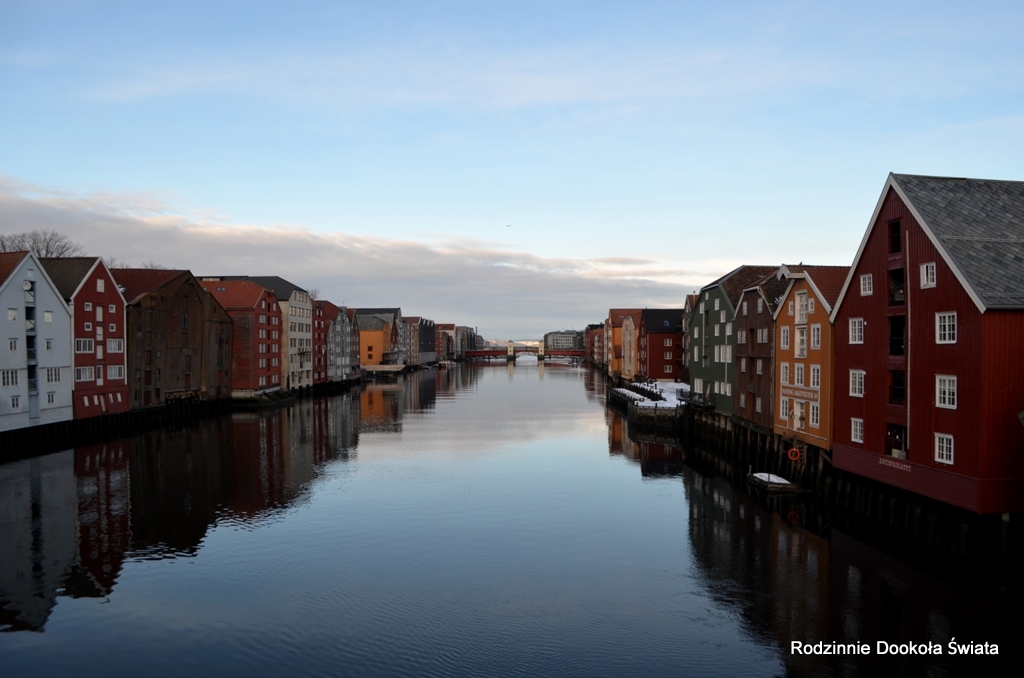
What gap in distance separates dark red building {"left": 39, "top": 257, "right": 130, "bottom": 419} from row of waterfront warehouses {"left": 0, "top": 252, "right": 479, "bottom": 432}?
0.29ft

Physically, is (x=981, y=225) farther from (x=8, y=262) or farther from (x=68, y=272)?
(x=68, y=272)

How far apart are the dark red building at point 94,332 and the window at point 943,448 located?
55561mm

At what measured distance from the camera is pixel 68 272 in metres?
56.7

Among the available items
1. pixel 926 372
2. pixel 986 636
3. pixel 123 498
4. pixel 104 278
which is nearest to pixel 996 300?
pixel 926 372

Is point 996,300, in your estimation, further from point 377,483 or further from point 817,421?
point 377,483

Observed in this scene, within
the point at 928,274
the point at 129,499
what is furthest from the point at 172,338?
the point at 928,274

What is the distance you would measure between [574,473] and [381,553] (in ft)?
61.4

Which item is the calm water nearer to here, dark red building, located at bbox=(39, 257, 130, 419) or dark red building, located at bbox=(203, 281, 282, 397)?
dark red building, located at bbox=(39, 257, 130, 419)

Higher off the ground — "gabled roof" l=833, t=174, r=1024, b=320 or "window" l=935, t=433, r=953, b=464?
"gabled roof" l=833, t=174, r=1024, b=320

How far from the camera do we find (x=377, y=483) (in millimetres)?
38906

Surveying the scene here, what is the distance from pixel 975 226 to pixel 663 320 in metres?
71.6

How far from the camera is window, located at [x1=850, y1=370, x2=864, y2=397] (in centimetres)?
3165

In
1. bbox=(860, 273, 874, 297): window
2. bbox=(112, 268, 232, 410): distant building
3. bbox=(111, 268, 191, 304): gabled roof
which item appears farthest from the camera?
bbox=(111, 268, 191, 304): gabled roof

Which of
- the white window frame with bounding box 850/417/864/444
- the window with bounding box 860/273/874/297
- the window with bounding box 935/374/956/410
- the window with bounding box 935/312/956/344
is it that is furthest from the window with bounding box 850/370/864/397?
the window with bounding box 935/312/956/344
